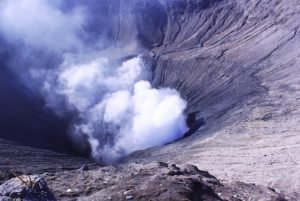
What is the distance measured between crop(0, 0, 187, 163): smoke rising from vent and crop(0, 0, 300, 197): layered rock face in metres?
2.06

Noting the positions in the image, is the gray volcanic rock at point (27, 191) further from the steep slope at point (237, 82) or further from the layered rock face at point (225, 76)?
the steep slope at point (237, 82)

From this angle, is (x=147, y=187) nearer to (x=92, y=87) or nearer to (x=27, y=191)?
(x=27, y=191)

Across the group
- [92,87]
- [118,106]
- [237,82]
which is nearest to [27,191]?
[237,82]

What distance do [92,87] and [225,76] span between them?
1244cm

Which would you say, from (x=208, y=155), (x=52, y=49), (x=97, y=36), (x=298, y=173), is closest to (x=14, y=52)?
(x=52, y=49)

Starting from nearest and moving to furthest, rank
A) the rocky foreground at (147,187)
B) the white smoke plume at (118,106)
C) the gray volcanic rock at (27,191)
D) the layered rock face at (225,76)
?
the gray volcanic rock at (27,191) → the rocky foreground at (147,187) → the layered rock face at (225,76) → the white smoke plume at (118,106)

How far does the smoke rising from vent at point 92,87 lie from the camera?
40.7m

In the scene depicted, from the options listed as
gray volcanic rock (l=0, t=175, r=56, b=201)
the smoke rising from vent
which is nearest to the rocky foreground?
gray volcanic rock (l=0, t=175, r=56, b=201)

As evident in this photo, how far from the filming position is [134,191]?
50.4ft

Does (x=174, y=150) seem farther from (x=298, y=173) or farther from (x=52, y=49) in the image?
(x=52, y=49)

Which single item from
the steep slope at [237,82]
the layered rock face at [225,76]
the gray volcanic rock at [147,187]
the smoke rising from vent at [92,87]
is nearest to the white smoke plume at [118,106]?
the smoke rising from vent at [92,87]

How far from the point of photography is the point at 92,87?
48438mm

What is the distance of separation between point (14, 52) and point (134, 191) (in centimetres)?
3970

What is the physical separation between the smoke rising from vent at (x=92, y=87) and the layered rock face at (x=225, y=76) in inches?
81.1
